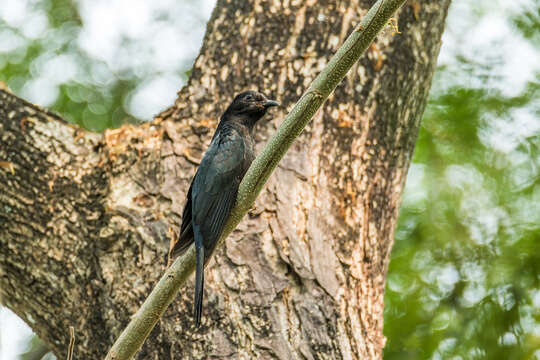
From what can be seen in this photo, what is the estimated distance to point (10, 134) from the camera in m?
3.60

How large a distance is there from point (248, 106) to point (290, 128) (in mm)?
1160

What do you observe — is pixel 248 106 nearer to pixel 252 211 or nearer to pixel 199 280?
pixel 252 211

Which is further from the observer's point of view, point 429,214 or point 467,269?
point 429,214

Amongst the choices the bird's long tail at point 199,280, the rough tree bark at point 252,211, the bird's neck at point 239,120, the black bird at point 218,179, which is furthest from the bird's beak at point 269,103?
the bird's long tail at point 199,280

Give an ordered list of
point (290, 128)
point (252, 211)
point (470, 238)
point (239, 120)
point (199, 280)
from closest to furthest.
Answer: point (290, 128), point (199, 280), point (252, 211), point (239, 120), point (470, 238)

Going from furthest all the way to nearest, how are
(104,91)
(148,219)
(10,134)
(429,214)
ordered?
1. (104,91)
2. (429,214)
3. (10,134)
4. (148,219)

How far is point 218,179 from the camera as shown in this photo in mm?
3111

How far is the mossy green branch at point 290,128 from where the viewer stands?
2.22m

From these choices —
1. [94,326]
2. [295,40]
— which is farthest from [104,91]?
[94,326]

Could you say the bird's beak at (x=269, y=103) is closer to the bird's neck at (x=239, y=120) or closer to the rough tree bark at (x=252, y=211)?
the bird's neck at (x=239, y=120)

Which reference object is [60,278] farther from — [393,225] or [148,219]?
[393,225]

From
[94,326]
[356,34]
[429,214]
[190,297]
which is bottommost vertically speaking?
[94,326]

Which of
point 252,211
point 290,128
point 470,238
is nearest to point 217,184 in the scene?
point 252,211

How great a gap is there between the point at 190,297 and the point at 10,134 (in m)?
1.63
